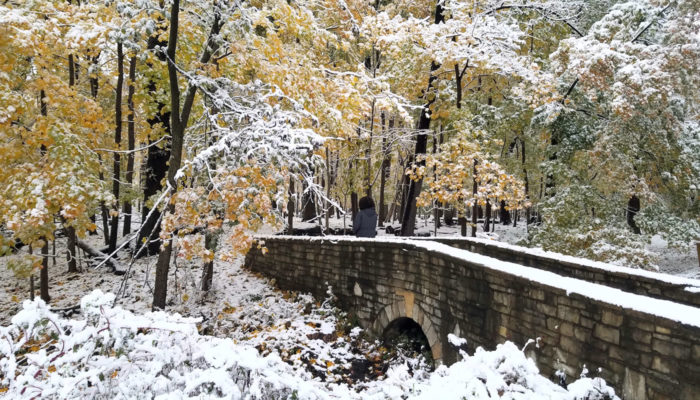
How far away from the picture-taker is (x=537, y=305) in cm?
414

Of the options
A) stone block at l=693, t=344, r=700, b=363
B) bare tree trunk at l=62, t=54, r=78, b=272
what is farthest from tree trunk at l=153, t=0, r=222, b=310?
stone block at l=693, t=344, r=700, b=363

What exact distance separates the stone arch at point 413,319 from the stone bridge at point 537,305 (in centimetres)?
2

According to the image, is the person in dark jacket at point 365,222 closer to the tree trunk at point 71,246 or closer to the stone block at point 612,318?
the tree trunk at point 71,246

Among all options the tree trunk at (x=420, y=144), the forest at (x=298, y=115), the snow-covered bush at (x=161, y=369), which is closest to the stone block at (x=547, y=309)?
the snow-covered bush at (x=161, y=369)

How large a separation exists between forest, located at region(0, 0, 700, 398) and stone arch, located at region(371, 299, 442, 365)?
210 cm

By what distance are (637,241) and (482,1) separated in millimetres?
7162

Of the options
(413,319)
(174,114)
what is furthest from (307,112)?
(413,319)

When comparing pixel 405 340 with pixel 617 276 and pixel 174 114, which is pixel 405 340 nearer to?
pixel 617 276

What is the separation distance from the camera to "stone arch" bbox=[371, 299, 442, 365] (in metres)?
6.34

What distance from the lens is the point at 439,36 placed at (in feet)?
34.2

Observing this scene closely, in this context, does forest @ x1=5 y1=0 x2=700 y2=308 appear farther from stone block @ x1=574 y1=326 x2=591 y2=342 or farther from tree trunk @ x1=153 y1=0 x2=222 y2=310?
stone block @ x1=574 y1=326 x2=591 y2=342

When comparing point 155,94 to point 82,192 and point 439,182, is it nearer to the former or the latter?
point 82,192

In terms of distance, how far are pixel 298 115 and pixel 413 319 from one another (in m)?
3.85

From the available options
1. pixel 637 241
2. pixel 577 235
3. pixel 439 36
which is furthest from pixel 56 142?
pixel 637 241
